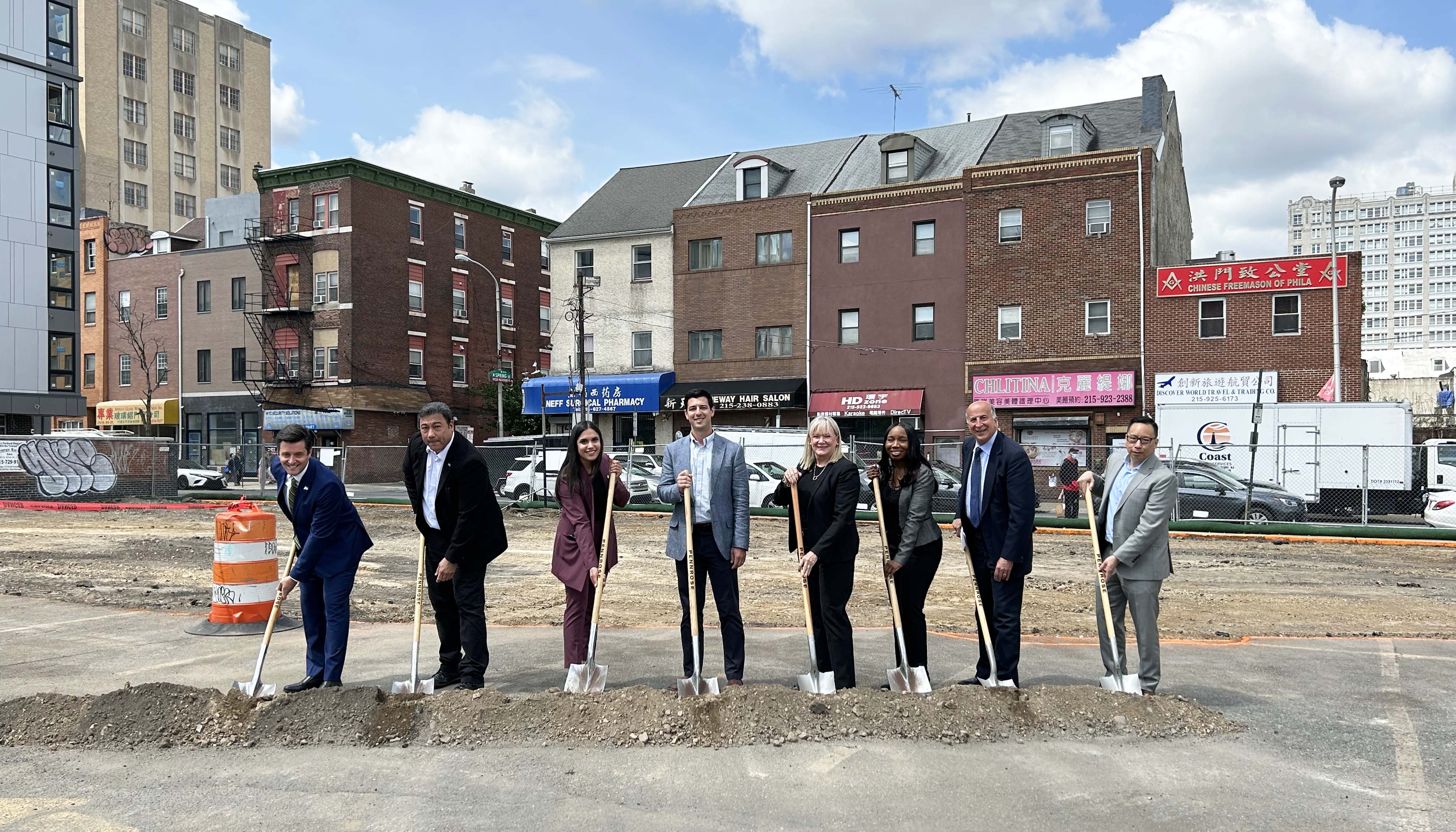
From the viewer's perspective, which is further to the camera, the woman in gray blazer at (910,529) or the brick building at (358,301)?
the brick building at (358,301)

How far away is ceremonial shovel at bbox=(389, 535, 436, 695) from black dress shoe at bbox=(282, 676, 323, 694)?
458 millimetres

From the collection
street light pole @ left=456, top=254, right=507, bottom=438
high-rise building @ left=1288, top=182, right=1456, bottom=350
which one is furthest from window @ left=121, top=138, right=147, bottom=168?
high-rise building @ left=1288, top=182, right=1456, bottom=350

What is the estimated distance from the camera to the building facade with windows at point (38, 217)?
38.8 meters

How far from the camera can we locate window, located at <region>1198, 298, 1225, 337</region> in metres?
30.8

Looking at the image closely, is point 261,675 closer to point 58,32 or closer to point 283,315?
point 58,32

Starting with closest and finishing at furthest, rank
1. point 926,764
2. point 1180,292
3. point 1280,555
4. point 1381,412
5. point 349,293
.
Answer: point 926,764, point 1280,555, point 1381,412, point 1180,292, point 349,293

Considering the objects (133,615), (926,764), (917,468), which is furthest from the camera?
(133,615)

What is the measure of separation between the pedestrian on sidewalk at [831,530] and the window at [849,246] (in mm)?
30151

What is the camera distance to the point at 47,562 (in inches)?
602

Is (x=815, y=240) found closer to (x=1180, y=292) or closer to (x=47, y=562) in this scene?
(x=1180, y=292)

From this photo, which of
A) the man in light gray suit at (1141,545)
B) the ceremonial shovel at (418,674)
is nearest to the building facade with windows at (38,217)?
the ceremonial shovel at (418,674)

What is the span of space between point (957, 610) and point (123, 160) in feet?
278

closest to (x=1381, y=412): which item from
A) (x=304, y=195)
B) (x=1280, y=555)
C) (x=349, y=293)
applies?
(x=1280, y=555)

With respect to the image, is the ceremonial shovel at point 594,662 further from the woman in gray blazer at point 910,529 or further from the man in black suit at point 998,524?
the man in black suit at point 998,524
